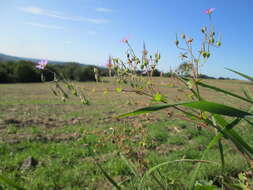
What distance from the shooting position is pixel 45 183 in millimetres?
2928

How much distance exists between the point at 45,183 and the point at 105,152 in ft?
5.01

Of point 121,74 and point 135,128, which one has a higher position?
point 121,74

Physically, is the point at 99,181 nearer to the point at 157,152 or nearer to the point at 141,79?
the point at 157,152

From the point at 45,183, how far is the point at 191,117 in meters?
2.74

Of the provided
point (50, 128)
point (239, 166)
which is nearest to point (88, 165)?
point (239, 166)

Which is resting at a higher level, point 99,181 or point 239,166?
point 239,166

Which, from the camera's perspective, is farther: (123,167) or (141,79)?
(123,167)

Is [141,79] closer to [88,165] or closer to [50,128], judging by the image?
[88,165]

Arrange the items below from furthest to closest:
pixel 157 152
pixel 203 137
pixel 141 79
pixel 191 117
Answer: pixel 203 137
pixel 157 152
pixel 141 79
pixel 191 117

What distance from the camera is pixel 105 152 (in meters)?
4.27

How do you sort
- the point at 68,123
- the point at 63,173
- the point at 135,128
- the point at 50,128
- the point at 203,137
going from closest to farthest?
1. the point at 135,128
2. the point at 63,173
3. the point at 203,137
4. the point at 50,128
5. the point at 68,123

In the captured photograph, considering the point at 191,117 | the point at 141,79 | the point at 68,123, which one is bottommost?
the point at 68,123

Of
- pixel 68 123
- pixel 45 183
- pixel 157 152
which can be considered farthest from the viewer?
pixel 68 123

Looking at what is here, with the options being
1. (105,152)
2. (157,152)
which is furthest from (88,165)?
(157,152)
